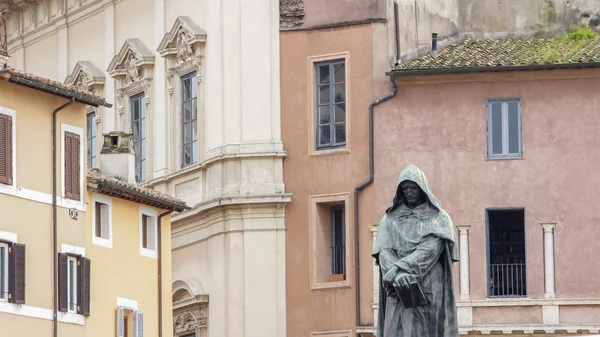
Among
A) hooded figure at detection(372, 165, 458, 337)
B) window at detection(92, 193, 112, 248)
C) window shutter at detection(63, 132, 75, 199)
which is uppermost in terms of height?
window shutter at detection(63, 132, 75, 199)

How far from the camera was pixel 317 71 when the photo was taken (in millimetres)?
61312

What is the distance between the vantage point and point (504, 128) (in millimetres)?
59906

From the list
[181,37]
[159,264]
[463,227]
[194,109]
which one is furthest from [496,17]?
[159,264]

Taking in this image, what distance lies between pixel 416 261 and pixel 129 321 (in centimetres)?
3262

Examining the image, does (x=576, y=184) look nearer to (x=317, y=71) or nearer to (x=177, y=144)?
(x=317, y=71)

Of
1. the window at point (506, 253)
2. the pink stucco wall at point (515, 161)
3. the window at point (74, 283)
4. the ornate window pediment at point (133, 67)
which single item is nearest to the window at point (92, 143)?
the ornate window pediment at point (133, 67)

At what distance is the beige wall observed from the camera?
2319 inches

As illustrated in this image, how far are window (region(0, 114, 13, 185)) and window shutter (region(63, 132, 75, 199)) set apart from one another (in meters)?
2.05

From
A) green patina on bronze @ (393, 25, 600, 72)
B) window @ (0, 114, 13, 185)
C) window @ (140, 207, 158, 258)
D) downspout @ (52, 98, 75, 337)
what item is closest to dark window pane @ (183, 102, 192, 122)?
window @ (140, 207, 158, 258)

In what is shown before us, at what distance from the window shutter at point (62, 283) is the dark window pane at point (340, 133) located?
31.5ft

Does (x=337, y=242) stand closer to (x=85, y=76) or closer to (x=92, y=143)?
(x=92, y=143)

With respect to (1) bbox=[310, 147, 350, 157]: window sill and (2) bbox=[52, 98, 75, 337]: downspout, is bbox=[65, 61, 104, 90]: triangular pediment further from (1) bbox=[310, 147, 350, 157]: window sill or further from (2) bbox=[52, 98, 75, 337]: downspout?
(2) bbox=[52, 98, 75, 337]: downspout

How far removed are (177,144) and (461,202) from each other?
8858 mm

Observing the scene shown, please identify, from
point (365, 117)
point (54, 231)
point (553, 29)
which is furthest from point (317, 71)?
point (54, 231)
